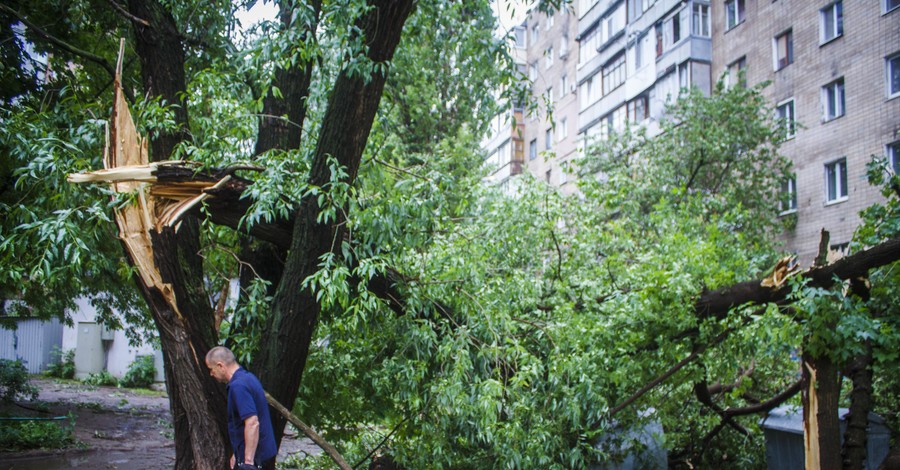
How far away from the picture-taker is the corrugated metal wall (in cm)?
2958

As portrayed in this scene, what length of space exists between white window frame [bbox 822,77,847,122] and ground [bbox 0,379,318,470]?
16389 mm

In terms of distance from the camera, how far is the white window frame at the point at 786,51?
74.6 ft

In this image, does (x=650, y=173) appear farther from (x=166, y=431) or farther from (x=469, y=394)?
(x=469, y=394)

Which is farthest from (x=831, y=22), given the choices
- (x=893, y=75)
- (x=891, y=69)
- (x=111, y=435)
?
(x=111, y=435)

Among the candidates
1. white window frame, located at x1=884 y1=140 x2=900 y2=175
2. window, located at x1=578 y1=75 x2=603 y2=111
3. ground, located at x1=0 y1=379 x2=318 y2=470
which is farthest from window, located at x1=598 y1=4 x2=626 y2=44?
ground, located at x1=0 y1=379 x2=318 y2=470

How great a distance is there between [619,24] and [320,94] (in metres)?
24.8

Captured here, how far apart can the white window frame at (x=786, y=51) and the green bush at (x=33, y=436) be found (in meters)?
21.0

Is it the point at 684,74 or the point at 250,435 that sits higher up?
the point at 684,74

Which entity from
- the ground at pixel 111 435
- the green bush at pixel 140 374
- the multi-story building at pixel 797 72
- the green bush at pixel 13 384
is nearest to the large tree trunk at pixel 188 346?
the ground at pixel 111 435

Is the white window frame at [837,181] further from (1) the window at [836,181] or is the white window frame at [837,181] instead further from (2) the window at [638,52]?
(2) the window at [638,52]

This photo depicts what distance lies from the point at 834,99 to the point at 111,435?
20012 millimetres

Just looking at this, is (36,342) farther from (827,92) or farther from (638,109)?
(827,92)

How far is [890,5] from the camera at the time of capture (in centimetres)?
1925

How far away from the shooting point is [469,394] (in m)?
6.63
